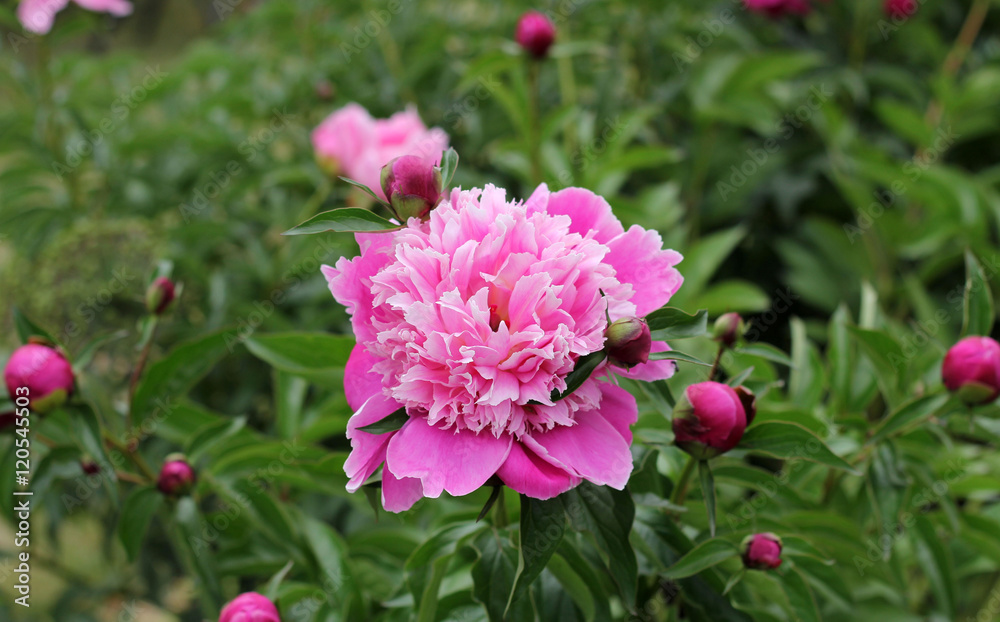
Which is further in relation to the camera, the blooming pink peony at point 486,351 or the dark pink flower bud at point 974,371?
the dark pink flower bud at point 974,371

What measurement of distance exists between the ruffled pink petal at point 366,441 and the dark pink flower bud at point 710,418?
6.9 inches

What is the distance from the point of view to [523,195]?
1331 millimetres

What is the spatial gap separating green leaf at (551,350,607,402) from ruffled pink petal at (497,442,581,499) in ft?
0.13

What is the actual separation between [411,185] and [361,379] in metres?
0.12

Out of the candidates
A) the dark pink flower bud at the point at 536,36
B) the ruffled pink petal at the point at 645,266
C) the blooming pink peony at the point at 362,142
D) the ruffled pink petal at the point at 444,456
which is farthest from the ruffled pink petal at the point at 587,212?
the blooming pink peony at the point at 362,142

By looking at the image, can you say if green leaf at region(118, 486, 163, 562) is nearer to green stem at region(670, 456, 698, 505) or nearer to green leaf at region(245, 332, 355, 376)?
green leaf at region(245, 332, 355, 376)

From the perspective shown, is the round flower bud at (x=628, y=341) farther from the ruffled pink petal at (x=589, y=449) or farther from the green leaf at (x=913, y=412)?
the green leaf at (x=913, y=412)

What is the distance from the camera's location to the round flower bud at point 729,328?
51 centimetres

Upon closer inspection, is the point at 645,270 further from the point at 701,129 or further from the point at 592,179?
the point at 701,129

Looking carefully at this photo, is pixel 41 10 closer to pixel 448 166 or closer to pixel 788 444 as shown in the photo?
pixel 448 166

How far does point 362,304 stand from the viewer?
0.43 m

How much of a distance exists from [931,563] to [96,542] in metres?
1.38

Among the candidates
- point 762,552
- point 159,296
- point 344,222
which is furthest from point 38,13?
point 762,552

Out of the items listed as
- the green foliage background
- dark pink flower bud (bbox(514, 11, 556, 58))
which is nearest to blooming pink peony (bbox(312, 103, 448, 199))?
the green foliage background
